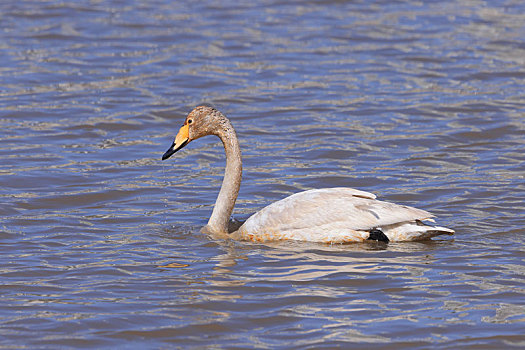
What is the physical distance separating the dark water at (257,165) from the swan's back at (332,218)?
16 cm

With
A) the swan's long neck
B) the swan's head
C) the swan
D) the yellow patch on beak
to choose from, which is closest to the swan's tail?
the swan

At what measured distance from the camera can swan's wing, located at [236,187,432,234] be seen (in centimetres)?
930

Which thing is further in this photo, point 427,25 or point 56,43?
point 427,25

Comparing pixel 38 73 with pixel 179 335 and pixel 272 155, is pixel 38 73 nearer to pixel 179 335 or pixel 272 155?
pixel 272 155

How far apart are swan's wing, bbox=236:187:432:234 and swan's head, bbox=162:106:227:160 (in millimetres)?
1077

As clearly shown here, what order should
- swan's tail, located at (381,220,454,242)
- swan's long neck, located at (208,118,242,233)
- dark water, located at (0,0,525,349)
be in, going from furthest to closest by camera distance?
swan's long neck, located at (208,118,242,233)
swan's tail, located at (381,220,454,242)
dark water, located at (0,0,525,349)

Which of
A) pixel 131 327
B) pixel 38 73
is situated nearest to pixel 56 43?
pixel 38 73

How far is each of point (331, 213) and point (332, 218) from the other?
0.18ft

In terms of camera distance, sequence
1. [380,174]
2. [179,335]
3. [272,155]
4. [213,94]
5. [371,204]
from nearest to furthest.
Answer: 1. [179,335]
2. [371,204]
3. [380,174]
4. [272,155]
5. [213,94]

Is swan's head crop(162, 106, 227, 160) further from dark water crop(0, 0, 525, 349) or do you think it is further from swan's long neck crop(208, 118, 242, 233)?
dark water crop(0, 0, 525, 349)

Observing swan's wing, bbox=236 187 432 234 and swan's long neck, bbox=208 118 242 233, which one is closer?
swan's wing, bbox=236 187 432 234

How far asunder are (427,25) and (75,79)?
702 centimetres

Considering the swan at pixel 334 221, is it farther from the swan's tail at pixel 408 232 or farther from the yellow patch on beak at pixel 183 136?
the yellow patch on beak at pixel 183 136

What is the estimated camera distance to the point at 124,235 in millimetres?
9742
